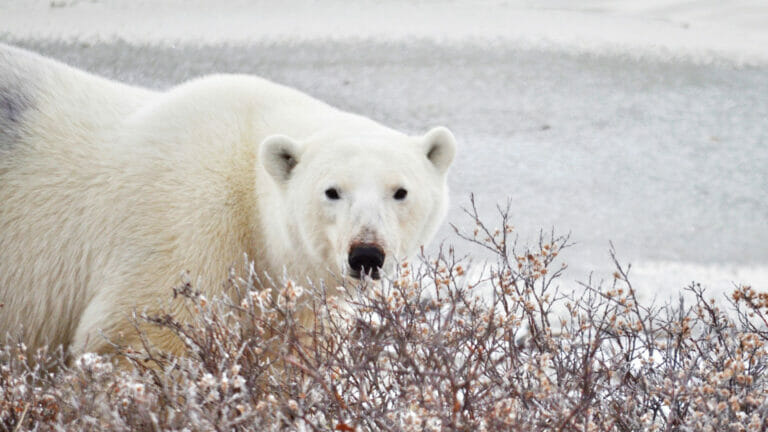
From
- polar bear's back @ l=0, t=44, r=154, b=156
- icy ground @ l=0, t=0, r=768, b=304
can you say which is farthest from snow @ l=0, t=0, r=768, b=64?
polar bear's back @ l=0, t=44, r=154, b=156

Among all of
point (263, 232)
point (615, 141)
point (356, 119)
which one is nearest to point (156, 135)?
point (263, 232)

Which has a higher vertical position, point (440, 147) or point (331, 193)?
point (440, 147)

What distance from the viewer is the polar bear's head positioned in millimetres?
2172

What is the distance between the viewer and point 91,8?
26.2ft

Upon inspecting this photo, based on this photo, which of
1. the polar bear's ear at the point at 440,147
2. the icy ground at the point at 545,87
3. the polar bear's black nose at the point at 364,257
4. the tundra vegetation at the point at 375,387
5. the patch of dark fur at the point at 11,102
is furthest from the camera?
the icy ground at the point at 545,87

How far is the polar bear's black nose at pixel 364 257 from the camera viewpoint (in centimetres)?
207

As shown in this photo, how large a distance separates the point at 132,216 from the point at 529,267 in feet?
4.39

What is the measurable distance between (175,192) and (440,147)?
Result: 93 centimetres

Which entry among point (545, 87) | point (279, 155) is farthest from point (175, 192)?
point (545, 87)

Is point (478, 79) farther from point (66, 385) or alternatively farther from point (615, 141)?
point (66, 385)

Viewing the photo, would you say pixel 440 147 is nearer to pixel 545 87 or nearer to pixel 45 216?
pixel 45 216

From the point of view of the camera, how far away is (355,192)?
226 cm

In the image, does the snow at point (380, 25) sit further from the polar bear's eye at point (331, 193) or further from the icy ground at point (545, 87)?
the polar bear's eye at point (331, 193)

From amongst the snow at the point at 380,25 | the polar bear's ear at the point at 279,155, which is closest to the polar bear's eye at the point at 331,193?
the polar bear's ear at the point at 279,155
